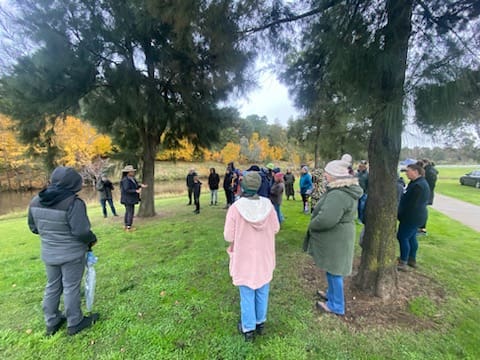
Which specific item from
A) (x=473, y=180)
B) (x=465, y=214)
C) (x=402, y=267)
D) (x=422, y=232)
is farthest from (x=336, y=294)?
(x=473, y=180)

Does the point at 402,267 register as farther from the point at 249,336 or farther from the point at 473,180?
the point at 473,180

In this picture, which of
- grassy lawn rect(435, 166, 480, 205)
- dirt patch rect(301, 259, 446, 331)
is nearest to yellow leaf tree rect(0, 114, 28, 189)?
dirt patch rect(301, 259, 446, 331)

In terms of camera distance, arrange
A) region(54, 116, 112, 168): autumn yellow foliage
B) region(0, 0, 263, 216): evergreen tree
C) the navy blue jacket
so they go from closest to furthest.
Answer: region(0, 0, 263, 216): evergreen tree, the navy blue jacket, region(54, 116, 112, 168): autumn yellow foliage

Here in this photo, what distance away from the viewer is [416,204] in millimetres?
3117

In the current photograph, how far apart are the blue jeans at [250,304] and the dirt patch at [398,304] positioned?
938 millimetres

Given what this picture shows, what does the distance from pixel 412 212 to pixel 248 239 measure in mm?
2610

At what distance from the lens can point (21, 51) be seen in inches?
176

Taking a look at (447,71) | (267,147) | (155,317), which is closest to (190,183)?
(155,317)

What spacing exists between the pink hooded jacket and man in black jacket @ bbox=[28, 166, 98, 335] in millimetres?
1391

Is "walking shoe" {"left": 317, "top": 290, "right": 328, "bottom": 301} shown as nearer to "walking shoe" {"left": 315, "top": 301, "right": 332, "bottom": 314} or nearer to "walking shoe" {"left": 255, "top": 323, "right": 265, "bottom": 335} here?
"walking shoe" {"left": 315, "top": 301, "right": 332, "bottom": 314}

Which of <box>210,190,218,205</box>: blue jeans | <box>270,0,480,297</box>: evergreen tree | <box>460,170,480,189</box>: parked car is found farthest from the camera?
<box>460,170,480,189</box>: parked car

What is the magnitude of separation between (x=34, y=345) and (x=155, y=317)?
1043mm

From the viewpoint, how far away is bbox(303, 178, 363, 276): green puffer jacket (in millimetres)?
2135

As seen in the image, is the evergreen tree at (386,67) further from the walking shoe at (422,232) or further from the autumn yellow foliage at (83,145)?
the autumn yellow foliage at (83,145)
